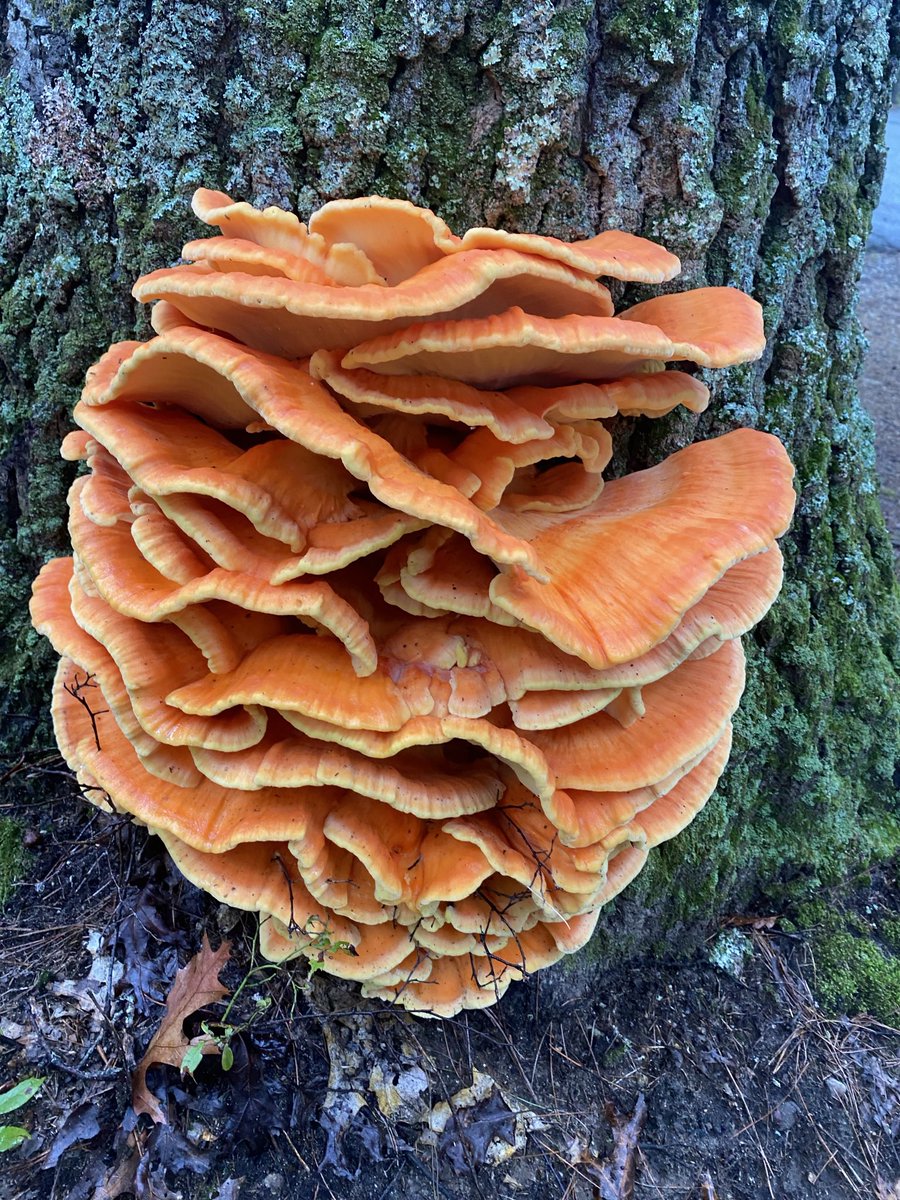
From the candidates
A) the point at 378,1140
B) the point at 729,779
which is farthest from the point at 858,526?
the point at 378,1140

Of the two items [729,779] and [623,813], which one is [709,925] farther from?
[623,813]

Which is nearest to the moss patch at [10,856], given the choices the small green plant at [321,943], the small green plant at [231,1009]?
the small green plant at [231,1009]

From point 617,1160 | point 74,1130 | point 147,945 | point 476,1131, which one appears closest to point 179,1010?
point 147,945

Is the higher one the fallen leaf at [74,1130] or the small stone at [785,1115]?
the fallen leaf at [74,1130]

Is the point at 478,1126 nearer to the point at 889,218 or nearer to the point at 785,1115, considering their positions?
the point at 785,1115

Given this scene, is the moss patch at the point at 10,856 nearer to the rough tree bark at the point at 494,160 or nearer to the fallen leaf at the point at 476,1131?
the rough tree bark at the point at 494,160
